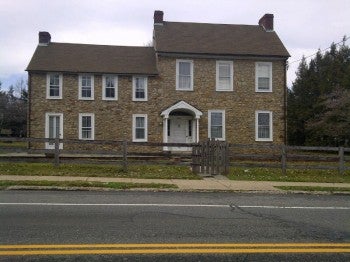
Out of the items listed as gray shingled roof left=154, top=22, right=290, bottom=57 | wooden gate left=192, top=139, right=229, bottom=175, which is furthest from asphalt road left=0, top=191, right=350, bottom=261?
gray shingled roof left=154, top=22, right=290, bottom=57

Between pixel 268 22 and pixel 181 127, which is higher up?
pixel 268 22

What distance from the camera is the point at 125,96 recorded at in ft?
90.8

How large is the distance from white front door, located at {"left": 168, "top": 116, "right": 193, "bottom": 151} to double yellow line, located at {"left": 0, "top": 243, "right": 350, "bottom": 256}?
22414mm

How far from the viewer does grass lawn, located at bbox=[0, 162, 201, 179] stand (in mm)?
15900

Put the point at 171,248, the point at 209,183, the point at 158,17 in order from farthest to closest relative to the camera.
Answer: the point at 158,17 < the point at 209,183 < the point at 171,248

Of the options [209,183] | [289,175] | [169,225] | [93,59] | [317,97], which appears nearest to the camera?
[169,225]

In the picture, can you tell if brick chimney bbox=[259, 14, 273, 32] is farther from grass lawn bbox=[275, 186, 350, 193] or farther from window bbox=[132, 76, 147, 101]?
grass lawn bbox=[275, 186, 350, 193]

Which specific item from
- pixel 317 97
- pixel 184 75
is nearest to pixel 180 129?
pixel 184 75

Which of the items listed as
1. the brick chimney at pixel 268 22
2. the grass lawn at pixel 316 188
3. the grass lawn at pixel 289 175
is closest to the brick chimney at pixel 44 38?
the brick chimney at pixel 268 22

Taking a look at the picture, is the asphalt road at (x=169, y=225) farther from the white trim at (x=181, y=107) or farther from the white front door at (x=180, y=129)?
the white front door at (x=180, y=129)

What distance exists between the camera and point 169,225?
7.64m

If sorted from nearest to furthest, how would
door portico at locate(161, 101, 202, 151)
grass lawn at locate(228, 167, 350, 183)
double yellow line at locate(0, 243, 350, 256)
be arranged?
double yellow line at locate(0, 243, 350, 256) < grass lawn at locate(228, 167, 350, 183) < door portico at locate(161, 101, 202, 151)

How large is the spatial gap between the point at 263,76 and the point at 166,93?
20.7 ft

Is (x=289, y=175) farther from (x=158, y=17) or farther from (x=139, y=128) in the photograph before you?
(x=158, y=17)
